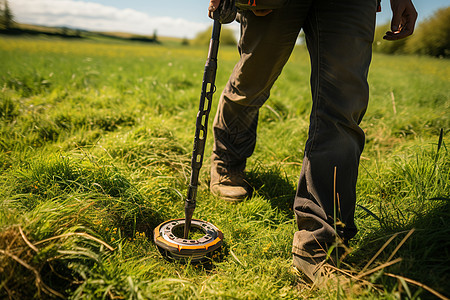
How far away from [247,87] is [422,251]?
5.07ft

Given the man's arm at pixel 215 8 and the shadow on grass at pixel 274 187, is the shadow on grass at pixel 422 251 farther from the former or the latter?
the man's arm at pixel 215 8

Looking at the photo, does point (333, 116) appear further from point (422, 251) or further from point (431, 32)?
point (431, 32)

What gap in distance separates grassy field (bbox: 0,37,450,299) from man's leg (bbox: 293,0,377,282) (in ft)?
0.71

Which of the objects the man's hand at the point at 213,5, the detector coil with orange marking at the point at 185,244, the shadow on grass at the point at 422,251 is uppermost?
the man's hand at the point at 213,5

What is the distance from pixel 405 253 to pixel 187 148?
2.27 metres

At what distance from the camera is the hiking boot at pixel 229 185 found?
104 inches

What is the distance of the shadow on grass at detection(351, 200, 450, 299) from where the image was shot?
4.69 feet

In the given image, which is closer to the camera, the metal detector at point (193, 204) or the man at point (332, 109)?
the man at point (332, 109)

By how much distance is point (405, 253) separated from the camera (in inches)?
63.1

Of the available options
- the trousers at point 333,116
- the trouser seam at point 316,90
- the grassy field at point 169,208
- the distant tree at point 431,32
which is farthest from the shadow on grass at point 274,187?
the distant tree at point 431,32

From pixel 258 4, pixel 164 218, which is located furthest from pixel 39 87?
pixel 258 4

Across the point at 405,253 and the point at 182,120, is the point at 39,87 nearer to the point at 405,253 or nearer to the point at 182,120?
the point at 182,120

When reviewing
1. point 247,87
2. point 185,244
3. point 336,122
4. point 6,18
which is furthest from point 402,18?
point 6,18

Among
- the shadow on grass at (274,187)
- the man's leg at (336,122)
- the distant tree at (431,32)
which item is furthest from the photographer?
the distant tree at (431,32)
